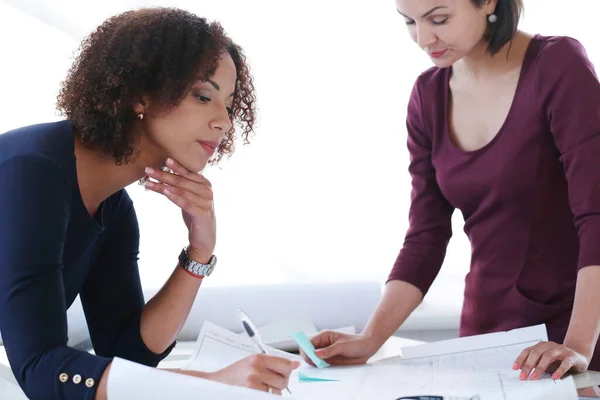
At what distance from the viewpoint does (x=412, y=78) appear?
2457 mm

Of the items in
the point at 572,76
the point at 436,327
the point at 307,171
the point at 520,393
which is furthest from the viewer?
the point at 307,171

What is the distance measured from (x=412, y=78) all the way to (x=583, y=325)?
1480 millimetres

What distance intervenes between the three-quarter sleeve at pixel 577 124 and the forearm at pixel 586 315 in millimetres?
23

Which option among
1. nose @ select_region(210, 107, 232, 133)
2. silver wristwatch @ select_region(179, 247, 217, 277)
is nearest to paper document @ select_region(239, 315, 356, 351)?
silver wristwatch @ select_region(179, 247, 217, 277)

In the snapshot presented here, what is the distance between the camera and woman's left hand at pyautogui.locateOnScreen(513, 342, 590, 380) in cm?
100

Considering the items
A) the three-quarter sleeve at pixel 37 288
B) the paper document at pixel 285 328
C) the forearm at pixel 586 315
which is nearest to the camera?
the three-quarter sleeve at pixel 37 288

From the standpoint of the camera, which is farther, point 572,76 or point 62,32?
point 62,32

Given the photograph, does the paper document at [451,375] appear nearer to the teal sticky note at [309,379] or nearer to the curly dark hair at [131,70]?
the teal sticky note at [309,379]

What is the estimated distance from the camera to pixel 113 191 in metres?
1.21

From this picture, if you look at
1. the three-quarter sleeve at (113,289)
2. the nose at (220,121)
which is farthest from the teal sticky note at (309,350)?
the nose at (220,121)

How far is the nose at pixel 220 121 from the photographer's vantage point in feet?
3.87

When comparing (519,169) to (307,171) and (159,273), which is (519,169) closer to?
(307,171)

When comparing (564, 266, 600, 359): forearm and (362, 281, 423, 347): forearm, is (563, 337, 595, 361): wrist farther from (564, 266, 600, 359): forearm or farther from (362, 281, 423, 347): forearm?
(362, 281, 423, 347): forearm

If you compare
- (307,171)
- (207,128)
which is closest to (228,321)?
(307,171)
